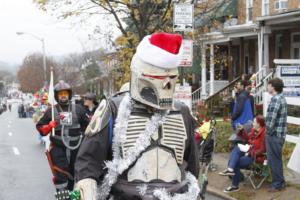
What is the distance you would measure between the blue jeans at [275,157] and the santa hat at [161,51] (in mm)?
5466

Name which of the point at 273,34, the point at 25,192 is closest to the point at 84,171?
the point at 25,192

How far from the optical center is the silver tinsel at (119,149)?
11.1ft

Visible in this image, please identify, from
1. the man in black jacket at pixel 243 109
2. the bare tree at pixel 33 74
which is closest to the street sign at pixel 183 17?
the man in black jacket at pixel 243 109

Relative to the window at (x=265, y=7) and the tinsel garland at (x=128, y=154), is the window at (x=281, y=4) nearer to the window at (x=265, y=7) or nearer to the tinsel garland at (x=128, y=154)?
the window at (x=265, y=7)

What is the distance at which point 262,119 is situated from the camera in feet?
30.3

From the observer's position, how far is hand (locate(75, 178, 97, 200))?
3.24m

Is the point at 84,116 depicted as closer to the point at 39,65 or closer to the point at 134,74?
the point at 134,74

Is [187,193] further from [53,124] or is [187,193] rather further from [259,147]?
[259,147]

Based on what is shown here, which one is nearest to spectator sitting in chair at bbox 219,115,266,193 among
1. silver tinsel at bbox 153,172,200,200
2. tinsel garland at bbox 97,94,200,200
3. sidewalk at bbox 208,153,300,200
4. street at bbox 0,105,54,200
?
sidewalk at bbox 208,153,300,200

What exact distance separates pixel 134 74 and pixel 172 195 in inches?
30.5

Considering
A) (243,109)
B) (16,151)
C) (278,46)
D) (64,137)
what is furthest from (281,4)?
(64,137)

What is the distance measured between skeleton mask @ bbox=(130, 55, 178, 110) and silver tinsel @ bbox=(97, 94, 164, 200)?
110 millimetres

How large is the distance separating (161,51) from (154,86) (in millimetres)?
218

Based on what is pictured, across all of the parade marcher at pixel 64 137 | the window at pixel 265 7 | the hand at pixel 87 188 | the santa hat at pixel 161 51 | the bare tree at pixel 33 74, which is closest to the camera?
the hand at pixel 87 188
